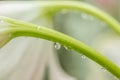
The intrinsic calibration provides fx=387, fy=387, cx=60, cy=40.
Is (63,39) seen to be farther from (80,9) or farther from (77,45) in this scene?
(80,9)

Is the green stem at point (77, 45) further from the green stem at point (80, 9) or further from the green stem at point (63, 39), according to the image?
the green stem at point (80, 9)

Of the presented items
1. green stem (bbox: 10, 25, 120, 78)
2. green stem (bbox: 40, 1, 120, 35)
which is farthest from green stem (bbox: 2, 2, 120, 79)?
green stem (bbox: 40, 1, 120, 35)

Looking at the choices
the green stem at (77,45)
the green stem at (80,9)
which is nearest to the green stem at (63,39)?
the green stem at (77,45)

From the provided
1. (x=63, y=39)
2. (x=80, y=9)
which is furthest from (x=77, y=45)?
(x=80, y=9)

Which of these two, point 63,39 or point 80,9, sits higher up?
point 80,9

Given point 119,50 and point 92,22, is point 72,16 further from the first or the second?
point 119,50

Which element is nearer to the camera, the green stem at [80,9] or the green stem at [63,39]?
the green stem at [63,39]

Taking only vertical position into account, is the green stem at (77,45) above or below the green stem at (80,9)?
below

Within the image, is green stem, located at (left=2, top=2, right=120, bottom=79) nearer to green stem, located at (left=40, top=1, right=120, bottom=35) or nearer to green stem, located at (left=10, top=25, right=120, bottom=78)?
green stem, located at (left=10, top=25, right=120, bottom=78)
